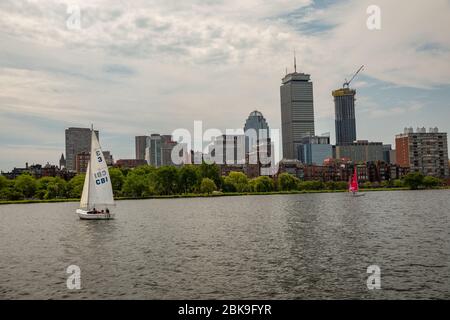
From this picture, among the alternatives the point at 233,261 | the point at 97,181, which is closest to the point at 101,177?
the point at 97,181

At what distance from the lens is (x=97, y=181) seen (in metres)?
88.0

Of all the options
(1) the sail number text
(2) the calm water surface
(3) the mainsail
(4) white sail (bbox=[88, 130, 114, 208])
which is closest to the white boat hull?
(3) the mainsail

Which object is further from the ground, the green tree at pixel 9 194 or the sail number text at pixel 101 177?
the sail number text at pixel 101 177

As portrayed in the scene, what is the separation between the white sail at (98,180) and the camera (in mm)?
86250

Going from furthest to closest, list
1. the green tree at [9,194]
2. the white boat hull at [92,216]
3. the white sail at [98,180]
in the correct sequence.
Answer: the green tree at [9,194] → the white boat hull at [92,216] → the white sail at [98,180]

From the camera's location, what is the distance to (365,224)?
73938 millimetres

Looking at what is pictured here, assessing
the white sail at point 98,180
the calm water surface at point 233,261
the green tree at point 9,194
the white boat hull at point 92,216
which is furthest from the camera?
the green tree at point 9,194

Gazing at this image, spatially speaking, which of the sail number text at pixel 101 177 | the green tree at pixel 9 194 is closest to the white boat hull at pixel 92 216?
the sail number text at pixel 101 177

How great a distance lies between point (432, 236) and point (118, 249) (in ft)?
120

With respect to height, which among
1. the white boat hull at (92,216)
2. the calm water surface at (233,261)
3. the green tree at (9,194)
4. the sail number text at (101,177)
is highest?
the sail number text at (101,177)

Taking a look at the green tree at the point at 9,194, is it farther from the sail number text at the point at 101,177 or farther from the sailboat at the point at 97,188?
the sail number text at the point at 101,177

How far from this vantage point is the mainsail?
86250 millimetres

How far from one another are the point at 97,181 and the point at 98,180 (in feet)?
1.16
